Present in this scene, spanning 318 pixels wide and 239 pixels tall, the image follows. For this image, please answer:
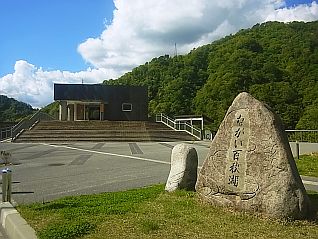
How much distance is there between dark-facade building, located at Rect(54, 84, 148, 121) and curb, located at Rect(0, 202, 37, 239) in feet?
132

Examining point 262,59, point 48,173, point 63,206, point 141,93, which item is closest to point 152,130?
point 141,93

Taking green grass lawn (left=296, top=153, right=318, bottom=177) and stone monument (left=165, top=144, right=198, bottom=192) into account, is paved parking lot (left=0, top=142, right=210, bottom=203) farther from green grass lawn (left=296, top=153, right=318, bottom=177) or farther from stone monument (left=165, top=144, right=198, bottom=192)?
green grass lawn (left=296, top=153, right=318, bottom=177)

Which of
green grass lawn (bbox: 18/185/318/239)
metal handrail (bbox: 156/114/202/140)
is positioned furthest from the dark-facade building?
green grass lawn (bbox: 18/185/318/239)

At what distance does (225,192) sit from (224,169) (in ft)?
1.13

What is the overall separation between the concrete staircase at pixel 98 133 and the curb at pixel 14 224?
90.3ft

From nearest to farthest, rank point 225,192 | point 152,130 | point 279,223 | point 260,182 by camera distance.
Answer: point 279,223
point 260,182
point 225,192
point 152,130

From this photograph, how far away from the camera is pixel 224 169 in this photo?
19.5 feet

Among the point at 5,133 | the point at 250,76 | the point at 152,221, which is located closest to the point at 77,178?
the point at 152,221

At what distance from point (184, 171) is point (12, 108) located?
82.6 m

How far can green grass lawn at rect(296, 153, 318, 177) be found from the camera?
36.8 ft

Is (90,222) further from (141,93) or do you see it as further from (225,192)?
(141,93)

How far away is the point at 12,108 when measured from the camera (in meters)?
83.5

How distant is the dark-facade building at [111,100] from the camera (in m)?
46.5

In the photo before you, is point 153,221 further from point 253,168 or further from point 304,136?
point 304,136
